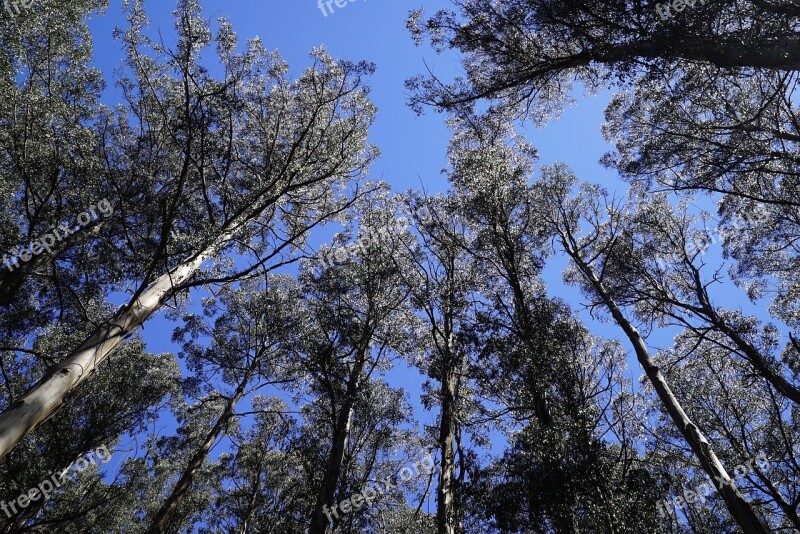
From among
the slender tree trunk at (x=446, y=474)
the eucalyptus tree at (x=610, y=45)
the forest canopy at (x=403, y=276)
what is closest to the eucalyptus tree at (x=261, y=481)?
the forest canopy at (x=403, y=276)

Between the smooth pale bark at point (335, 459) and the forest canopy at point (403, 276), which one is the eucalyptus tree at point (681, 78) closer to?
the forest canopy at point (403, 276)

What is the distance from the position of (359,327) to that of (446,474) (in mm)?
4967

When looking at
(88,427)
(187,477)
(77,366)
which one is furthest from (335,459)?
(88,427)

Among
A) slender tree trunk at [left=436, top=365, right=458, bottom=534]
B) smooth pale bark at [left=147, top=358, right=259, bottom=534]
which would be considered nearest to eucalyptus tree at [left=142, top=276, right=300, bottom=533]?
smooth pale bark at [left=147, top=358, right=259, bottom=534]

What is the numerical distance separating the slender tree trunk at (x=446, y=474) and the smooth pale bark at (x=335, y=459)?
2.15 m

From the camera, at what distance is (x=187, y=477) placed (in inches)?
432

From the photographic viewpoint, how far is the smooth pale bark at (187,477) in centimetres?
960

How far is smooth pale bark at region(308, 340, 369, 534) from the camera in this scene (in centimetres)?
867

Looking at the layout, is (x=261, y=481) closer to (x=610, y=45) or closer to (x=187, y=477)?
(x=187, y=477)

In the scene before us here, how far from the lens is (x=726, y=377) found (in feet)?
48.0

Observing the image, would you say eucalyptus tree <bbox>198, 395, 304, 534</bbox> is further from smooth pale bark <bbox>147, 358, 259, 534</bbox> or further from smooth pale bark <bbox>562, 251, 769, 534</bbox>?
smooth pale bark <bbox>562, 251, 769, 534</bbox>

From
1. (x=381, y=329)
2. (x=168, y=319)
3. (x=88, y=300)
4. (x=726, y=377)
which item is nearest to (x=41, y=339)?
(x=88, y=300)

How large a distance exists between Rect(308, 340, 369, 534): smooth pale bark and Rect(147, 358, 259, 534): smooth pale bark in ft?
10.4

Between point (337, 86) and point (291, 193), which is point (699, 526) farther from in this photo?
point (337, 86)
